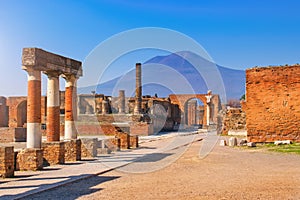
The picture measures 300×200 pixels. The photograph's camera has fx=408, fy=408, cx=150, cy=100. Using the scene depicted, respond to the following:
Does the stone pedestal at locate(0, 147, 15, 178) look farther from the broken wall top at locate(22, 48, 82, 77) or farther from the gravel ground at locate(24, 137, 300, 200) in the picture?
the broken wall top at locate(22, 48, 82, 77)

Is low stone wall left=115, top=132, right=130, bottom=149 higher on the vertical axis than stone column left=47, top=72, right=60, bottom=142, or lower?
lower

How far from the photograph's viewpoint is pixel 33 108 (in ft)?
41.5

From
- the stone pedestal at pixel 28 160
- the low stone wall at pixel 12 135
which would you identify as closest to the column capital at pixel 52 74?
the stone pedestal at pixel 28 160

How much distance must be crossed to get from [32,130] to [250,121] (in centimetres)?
1270

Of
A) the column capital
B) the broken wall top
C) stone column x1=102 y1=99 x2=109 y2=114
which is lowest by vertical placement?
stone column x1=102 y1=99 x2=109 y2=114

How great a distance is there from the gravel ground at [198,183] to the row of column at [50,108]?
3.07m

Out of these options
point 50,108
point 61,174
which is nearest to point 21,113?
point 50,108

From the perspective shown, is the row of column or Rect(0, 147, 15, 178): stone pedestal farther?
the row of column

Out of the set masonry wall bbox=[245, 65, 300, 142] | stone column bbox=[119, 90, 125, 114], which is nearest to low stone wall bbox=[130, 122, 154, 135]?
masonry wall bbox=[245, 65, 300, 142]

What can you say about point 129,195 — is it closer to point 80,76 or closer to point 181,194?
point 181,194

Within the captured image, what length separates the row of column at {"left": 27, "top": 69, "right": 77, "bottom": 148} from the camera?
1259 centimetres

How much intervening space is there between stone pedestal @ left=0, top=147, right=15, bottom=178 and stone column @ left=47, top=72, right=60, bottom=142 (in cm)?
415

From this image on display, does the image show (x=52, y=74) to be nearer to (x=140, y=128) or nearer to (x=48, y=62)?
(x=48, y=62)

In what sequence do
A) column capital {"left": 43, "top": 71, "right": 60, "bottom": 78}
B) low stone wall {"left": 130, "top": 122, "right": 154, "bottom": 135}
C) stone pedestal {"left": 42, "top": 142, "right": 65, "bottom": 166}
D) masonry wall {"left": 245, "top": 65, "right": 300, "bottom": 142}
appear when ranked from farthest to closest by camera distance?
1. low stone wall {"left": 130, "top": 122, "right": 154, "bottom": 135}
2. masonry wall {"left": 245, "top": 65, "right": 300, "bottom": 142}
3. column capital {"left": 43, "top": 71, "right": 60, "bottom": 78}
4. stone pedestal {"left": 42, "top": 142, "right": 65, "bottom": 166}
